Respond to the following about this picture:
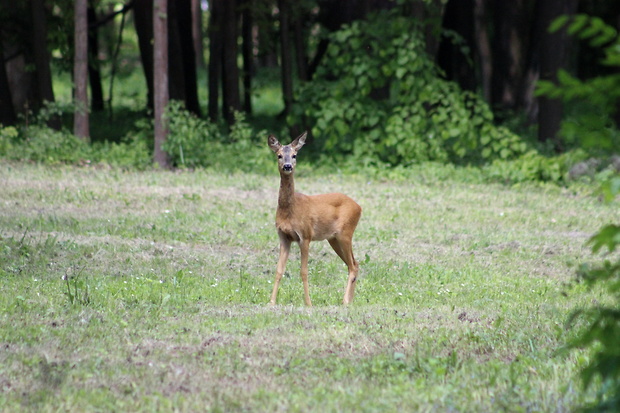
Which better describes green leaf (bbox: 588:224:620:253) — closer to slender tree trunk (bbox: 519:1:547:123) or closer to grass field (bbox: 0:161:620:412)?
grass field (bbox: 0:161:620:412)

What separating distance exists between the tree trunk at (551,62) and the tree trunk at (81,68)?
943 cm

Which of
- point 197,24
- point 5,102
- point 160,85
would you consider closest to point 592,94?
point 160,85

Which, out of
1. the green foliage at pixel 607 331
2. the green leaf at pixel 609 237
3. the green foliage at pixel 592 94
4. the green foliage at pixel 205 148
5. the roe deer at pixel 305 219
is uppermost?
the green foliage at pixel 592 94

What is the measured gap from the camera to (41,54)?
1805 cm

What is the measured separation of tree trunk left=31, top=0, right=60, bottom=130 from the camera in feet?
59.0

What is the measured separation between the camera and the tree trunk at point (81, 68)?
17203 millimetres

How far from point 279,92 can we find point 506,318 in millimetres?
30385

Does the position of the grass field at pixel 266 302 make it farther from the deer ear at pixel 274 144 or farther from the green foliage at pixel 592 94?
the green foliage at pixel 592 94

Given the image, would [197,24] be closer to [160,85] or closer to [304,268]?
[160,85]

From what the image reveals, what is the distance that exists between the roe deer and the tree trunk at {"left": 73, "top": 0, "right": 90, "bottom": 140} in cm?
989

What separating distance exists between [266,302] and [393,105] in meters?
11.0

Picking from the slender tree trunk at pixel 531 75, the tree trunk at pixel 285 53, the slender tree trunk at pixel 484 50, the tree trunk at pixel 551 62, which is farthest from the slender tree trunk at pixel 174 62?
the slender tree trunk at pixel 484 50

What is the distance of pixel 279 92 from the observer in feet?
122

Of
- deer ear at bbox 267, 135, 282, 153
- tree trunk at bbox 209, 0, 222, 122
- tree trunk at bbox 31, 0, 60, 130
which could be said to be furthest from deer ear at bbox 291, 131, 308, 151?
tree trunk at bbox 209, 0, 222, 122
